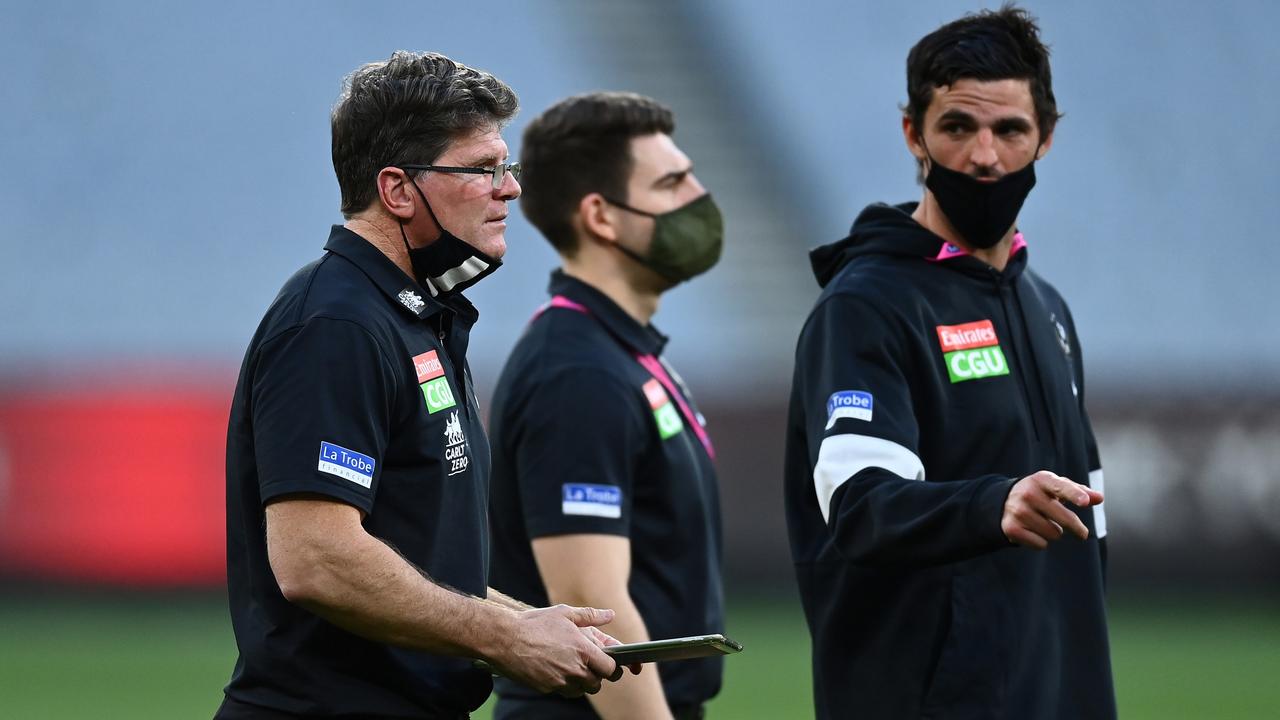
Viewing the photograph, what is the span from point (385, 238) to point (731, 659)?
304 inches

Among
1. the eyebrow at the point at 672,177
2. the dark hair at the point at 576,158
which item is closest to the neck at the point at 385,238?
the dark hair at the point at 576,158

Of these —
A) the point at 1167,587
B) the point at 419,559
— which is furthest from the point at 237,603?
the point at 1167,587

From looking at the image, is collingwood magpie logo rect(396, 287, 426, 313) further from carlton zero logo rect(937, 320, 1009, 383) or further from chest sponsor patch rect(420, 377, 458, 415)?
carlton zero logo rect(937, 320, 1009, 383)

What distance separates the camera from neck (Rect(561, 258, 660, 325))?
16.2ft

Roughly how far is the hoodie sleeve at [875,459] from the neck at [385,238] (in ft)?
3.13

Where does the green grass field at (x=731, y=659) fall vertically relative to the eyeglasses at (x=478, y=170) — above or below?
below

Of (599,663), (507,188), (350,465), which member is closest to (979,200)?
(507,188)

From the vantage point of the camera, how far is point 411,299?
322 centimetres

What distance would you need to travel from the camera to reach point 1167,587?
11.9m

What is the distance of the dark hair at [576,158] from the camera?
16.5 ft

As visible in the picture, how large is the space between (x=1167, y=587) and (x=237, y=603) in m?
9.91

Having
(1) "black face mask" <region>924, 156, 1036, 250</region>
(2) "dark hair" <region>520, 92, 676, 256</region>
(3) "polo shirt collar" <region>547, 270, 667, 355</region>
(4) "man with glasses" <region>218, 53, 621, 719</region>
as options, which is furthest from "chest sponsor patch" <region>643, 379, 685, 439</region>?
(4) "man with glasses" <region>218, 53, 621, 719</region>

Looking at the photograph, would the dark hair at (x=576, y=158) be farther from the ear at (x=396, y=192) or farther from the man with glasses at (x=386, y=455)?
the ear at (x=396, y=192)

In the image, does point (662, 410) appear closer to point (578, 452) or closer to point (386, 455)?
point (578, 452)
